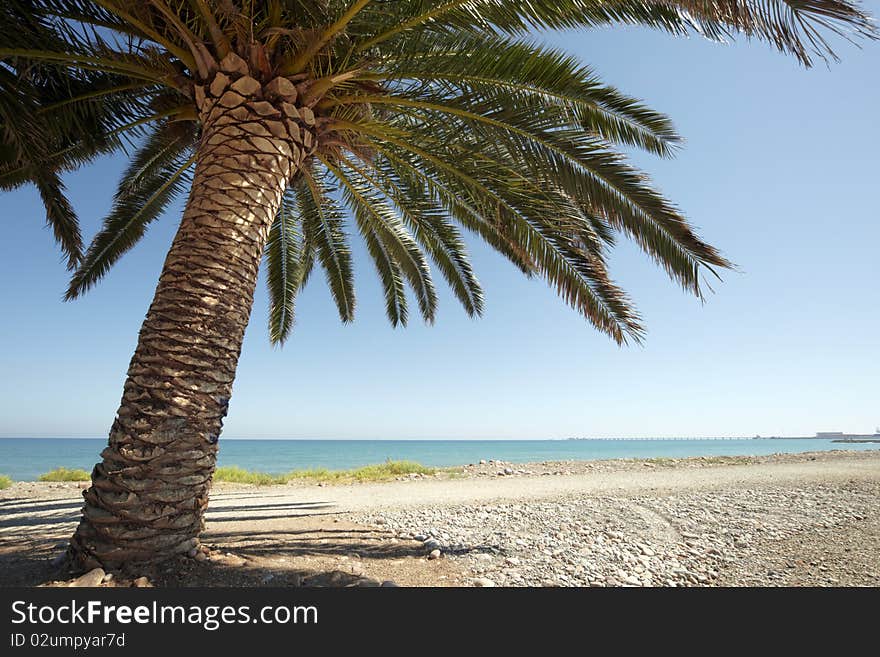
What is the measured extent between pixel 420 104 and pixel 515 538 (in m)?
4.90

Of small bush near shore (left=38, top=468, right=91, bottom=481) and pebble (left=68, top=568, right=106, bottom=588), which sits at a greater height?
pebble (left=68, top=568, right=106, bottom=588)

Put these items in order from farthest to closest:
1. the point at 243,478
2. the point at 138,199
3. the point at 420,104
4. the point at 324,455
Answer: the point at 324,455 < the point at 243,478 < the point at 138,199 < the point at 420,104

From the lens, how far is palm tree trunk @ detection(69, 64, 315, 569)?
3.53 m

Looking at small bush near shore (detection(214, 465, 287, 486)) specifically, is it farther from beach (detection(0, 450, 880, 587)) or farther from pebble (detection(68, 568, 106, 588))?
pebble (detection(68, 568, 106, 588))

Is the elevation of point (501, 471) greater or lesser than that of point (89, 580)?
lesser

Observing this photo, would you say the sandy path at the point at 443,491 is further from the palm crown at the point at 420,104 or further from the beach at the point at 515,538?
the palm crown at the point at 420,104

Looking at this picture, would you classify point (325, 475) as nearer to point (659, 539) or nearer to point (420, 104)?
point (659, 539)

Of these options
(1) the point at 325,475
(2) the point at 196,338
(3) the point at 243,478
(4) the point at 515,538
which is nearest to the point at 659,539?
(4) the point at 515,538

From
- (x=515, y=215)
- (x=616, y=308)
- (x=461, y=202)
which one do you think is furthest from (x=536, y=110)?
(x=616, y=308)

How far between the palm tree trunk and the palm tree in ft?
0.05

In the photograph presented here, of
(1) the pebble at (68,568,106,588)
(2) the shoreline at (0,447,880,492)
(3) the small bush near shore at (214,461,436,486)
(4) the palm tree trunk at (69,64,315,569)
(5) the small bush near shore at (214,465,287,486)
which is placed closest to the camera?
(1) the pebble at (68,568,106,588)

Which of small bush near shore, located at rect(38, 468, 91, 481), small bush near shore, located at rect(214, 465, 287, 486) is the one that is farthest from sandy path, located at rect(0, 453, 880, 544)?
small bush near shore, located at rect(38, 468, 91, 481)

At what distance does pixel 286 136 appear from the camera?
444cm

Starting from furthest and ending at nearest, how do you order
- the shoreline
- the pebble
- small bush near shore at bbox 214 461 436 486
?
small bush near shore at bbox 214 461 436 486 → the shoreline → the pebble
